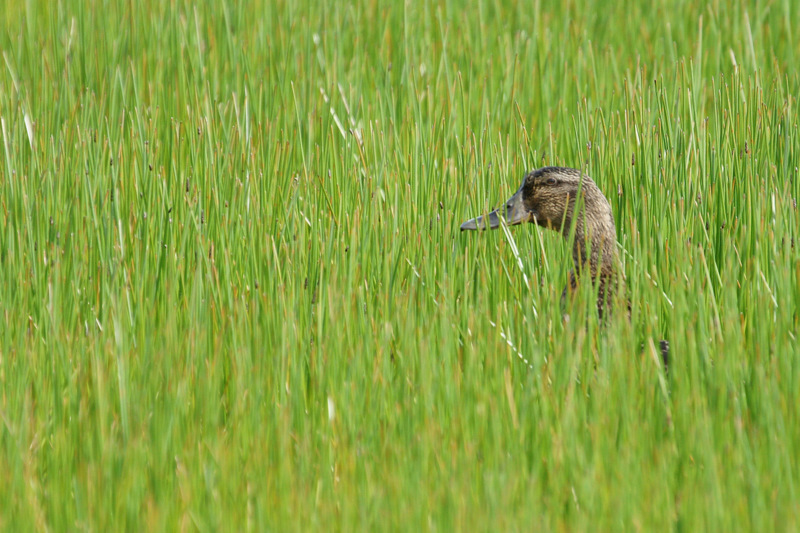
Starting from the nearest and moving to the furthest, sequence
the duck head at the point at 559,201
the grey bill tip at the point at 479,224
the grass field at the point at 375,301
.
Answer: the grass field at the point at 375,301 < the grey bill tip at the point at 479,224 < the duck head at the point at 559,201

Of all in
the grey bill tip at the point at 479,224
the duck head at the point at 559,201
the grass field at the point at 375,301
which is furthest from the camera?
the duck head at the point at 559,201

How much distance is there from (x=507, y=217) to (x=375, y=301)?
606 mm

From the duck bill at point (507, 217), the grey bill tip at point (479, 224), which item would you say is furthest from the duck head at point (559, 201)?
the grey bill tip at point (479, 224)

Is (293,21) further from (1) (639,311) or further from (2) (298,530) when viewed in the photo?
(2) (298,530)

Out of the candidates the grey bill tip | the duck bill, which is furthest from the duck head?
the grey bill tip

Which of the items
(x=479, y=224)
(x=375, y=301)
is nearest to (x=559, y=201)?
(x=479, y=224)

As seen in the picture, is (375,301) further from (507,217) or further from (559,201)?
(559,201)

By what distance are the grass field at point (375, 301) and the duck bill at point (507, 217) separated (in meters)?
0.08

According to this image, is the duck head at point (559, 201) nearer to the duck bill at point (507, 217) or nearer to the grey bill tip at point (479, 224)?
the duck bill at point (507, 217)

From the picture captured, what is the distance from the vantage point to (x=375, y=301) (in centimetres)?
337

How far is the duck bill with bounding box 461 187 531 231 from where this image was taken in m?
3.47

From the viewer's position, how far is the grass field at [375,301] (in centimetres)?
220

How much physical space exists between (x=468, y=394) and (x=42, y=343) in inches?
45.4

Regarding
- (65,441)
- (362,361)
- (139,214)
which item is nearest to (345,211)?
(139,214)
